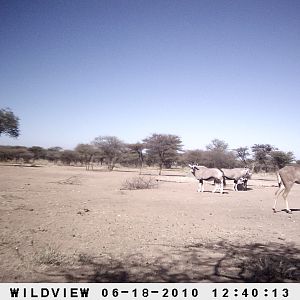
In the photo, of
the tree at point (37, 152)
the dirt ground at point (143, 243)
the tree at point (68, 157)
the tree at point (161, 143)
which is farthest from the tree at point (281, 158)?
the tree at point (37, 152)

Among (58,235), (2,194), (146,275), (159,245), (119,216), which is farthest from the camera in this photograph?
(2,194)

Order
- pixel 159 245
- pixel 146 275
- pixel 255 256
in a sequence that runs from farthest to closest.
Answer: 1. pixel 159 245
2. pixel 255 256
3. pixel 146 275

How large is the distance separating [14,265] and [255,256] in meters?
4.23

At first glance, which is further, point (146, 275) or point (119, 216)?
point (119, 216)

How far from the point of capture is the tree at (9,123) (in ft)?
136

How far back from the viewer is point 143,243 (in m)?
6.47

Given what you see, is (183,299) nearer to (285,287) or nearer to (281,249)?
(285,287)

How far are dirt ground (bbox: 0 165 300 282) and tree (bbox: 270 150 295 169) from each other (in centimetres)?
4250

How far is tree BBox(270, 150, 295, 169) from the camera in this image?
164 ft

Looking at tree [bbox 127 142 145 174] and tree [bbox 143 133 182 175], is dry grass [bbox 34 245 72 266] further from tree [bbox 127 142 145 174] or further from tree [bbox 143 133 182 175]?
A: tree [bbox 127 142 145 174]

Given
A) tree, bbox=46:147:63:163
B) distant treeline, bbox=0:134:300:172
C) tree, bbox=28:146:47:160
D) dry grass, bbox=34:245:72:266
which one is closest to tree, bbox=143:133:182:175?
distant treeline, bbox=0:134:300:172

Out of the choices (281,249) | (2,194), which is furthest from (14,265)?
(2,194)

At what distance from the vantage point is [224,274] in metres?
4.78

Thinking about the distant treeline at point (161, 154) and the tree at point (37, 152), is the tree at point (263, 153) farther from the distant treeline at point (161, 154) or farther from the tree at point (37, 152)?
the tree at point (37, 152)
